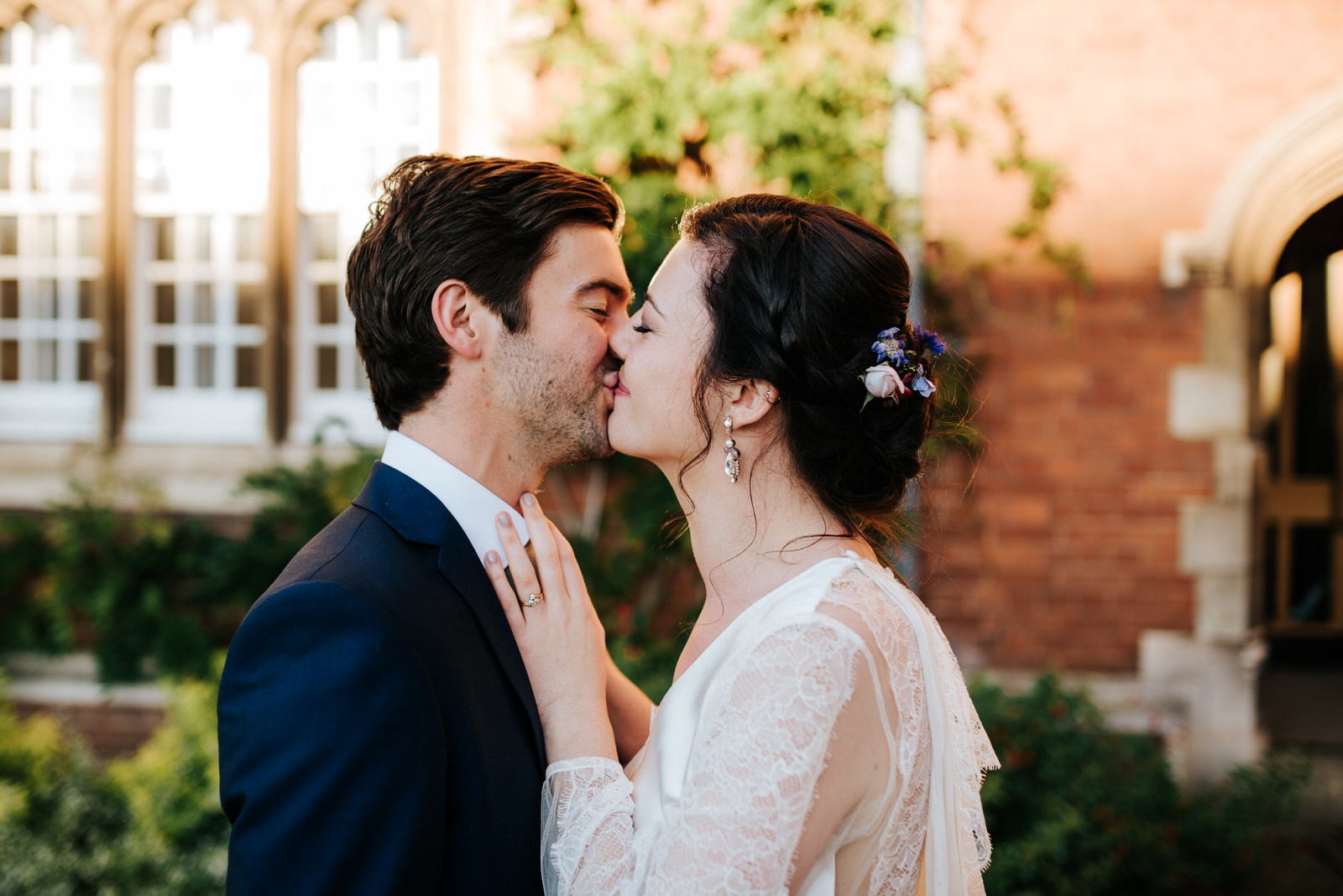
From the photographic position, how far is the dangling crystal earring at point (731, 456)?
173cm

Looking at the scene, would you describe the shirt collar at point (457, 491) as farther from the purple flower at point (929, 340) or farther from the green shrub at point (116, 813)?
the green shrub at point (116, 813)

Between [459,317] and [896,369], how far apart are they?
80 centimetres

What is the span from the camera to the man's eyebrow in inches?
75.6

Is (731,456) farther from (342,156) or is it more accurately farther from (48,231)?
(48,231)

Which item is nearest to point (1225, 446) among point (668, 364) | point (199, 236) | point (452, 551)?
point (668, 364)

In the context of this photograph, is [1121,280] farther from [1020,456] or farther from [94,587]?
[94,587]

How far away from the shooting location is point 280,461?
5305mm

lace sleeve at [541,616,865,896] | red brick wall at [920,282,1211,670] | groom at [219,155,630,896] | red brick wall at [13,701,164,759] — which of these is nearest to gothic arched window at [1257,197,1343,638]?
red brick wall at [920,282,1211,670]

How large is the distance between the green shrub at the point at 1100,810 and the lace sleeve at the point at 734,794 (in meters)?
2.49

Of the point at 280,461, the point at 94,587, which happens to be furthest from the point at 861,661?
the point at 94,587

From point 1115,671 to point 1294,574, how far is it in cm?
354

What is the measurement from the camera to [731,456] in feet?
5.72

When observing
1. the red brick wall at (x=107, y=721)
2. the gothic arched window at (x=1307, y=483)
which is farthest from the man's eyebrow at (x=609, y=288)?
the gothic arched window at (x=1307, y=483)

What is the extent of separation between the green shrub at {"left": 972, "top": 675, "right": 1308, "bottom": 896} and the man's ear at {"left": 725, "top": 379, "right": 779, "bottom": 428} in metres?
2.54
